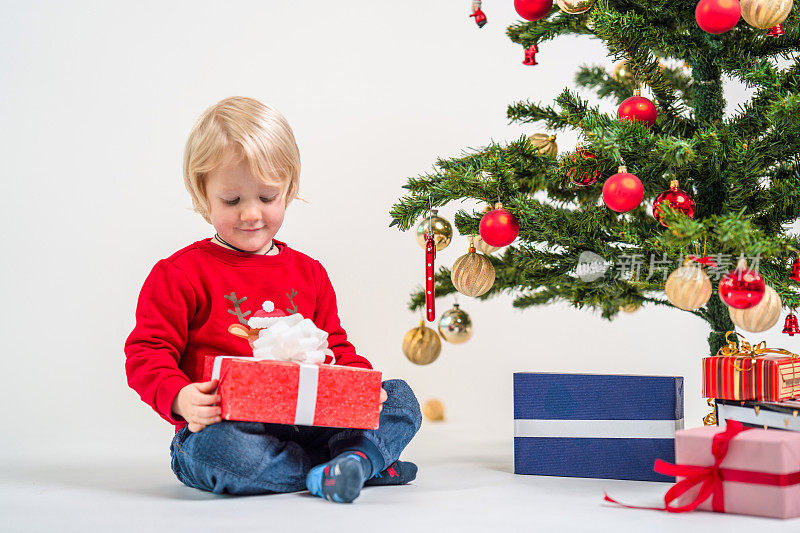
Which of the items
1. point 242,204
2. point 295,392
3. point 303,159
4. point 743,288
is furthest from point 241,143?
point 303,159

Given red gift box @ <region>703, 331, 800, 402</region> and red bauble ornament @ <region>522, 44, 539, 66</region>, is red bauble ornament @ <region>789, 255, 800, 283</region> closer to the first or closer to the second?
red gift box @ <region>703, 331, 800, 402</region>

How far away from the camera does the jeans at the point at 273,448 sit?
1.17 metres

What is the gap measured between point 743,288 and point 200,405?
704 millimetres

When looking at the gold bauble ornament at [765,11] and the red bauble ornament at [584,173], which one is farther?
the red bauble ornament at [584,173]

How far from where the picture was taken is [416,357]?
5.63 feet

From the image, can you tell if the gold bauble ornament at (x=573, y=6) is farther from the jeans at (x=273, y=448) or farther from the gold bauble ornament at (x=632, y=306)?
the jeans at (x=273, y=448)

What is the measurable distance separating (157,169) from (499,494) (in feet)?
4.20

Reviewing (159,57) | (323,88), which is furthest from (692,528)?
(159,57)

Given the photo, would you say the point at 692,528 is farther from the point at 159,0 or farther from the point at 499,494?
the point at 159,0

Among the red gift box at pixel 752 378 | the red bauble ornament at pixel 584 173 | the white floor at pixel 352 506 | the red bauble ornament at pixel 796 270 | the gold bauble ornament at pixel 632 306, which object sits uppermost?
the red bauble ornament at pixel 584 173

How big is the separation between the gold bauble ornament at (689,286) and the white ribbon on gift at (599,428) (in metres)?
0.22

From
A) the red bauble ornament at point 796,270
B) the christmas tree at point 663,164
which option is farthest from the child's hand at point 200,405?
the red bauble ornament at point 796,270

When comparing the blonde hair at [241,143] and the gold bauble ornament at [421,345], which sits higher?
the blonde hair at [241,143]

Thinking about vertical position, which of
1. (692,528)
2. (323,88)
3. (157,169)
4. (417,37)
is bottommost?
(692,528)
